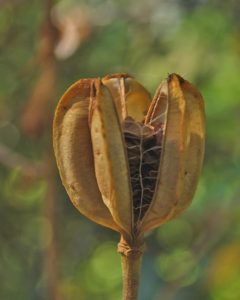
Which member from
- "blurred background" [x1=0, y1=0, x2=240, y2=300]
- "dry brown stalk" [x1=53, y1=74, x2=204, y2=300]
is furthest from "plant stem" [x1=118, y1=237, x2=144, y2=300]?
"blurred background" [x1=0, y1=0, x2=240, y2=300]

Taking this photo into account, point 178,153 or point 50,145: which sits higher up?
point 178,153

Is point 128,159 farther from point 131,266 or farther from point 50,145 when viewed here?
point 50,145

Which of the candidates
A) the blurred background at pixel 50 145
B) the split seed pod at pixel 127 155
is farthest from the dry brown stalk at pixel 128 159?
the blurred background at pixel 50 145

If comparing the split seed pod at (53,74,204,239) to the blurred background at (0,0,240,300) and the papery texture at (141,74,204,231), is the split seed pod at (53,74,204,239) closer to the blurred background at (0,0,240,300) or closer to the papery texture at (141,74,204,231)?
the papery texture at (141,74,204,231)

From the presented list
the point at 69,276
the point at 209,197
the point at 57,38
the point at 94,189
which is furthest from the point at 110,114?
the point at 69,276

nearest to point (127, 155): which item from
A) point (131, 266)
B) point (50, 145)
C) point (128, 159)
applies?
point (128, 159)

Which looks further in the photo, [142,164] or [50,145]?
[50,145]

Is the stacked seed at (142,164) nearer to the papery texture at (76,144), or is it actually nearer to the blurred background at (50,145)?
the papery texture at (76,144)
